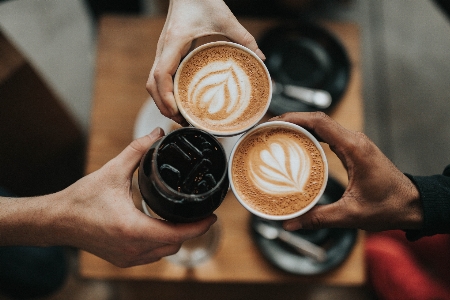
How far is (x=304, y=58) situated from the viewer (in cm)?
143

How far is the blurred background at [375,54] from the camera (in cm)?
204

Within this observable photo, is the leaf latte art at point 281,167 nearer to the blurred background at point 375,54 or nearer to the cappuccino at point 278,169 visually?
the cappuccino at point 278,169

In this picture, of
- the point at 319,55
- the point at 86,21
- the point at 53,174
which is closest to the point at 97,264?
the point at 53,174

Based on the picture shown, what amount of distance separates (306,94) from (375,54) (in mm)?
1040

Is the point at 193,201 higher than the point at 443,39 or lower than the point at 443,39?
higher

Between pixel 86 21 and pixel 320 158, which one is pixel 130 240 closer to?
pixel 320 158

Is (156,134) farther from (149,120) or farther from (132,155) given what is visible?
(149,120)

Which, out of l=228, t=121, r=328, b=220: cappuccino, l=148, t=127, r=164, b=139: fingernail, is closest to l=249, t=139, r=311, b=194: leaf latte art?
l=228, t=121, r=328, b=220: cappuccino

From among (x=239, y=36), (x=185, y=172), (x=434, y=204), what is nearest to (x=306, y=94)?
(x=239, y=36)

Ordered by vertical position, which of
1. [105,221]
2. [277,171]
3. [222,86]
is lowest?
[105,221]

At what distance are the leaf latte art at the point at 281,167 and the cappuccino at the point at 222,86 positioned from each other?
0.29 ft

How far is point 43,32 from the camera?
6.93 ft

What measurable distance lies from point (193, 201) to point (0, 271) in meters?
1.10

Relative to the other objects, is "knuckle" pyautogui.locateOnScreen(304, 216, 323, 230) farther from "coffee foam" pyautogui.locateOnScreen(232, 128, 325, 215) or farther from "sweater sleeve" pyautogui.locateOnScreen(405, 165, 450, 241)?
"sweater sleeve" pyautogui.locateOnScreen(405, 165, 450, 241)
